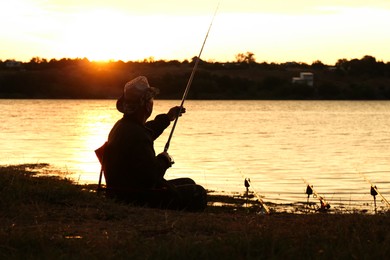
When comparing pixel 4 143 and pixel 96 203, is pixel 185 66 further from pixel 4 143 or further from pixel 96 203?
pixel 96 203

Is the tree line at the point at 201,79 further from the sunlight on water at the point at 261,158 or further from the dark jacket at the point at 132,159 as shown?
the dark jacket at the point at 132,159

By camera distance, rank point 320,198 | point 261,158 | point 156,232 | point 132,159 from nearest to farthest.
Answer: point 156,232 → point 132,159 → point 320,198 → point 261,158

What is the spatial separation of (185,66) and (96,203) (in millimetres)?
106080

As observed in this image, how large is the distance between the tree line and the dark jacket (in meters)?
89.7

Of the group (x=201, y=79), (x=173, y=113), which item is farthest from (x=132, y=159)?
(x=201, y=79)

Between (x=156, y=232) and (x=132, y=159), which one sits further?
(x=132, y=159)

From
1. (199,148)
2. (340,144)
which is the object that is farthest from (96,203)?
(340,144)

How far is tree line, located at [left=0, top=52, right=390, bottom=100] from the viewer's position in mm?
103750

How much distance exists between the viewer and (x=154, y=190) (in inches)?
344

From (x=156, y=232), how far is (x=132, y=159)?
1.64 meters

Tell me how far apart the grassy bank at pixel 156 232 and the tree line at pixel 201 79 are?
9024 centimetres

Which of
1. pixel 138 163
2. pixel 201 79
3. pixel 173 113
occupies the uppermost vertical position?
pixel 201 79

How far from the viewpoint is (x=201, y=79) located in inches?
4131

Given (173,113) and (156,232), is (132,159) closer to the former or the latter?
(173,113)
